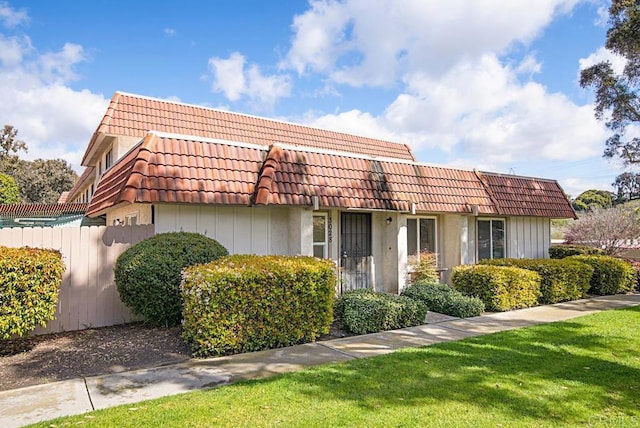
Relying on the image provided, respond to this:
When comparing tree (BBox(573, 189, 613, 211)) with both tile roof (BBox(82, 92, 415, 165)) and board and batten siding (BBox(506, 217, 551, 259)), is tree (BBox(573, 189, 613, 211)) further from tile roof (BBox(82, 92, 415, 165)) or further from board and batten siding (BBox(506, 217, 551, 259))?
tile roof (BBox(82, 92, 415, 165))

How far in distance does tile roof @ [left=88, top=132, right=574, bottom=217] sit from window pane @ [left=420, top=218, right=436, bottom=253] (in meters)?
1.21

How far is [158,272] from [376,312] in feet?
14.0

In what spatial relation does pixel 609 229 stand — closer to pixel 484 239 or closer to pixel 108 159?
pixel 484 239

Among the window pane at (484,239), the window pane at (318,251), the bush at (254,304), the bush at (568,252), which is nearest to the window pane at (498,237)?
the window pane at (484,239)

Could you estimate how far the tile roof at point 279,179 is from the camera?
8602mm

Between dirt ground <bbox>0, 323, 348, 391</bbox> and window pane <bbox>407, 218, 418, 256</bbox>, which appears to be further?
window pane <bbox>407, 218, 418, 256</bbox>

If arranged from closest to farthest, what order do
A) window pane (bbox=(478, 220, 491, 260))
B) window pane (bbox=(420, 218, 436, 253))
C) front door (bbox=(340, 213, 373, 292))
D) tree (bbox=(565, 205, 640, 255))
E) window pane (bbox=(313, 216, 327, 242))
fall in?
window pane (bbox=(313, 216, 327, 242)) < front door (bbox=(340, 213, 373, 292)) < window pane (bbox=(420, 218, 436, 253)) < window pane (bbox=(478, 220, 491, 260)) < tree (bbox=(565, 205, 640, 255))

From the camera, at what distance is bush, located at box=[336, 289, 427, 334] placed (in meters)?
8.10

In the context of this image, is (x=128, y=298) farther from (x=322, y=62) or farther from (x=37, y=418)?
(x=322, y=62)

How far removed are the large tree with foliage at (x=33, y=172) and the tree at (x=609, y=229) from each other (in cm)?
5532

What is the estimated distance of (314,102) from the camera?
1873 cm

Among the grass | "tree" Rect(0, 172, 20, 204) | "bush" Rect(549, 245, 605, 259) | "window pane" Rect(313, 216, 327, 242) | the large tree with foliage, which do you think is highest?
the large tree with foliage

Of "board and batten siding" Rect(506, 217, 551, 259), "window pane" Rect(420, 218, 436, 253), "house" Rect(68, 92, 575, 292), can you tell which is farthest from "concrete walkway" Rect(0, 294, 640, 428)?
"board and batten siding" Rect(506, 217, 551, 259)

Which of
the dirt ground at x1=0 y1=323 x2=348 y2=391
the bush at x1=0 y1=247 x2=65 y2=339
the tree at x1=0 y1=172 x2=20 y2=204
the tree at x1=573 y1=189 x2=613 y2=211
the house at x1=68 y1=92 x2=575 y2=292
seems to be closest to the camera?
the dirt ground at x1=0 y1=323 x2=348 y2=391
